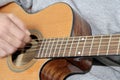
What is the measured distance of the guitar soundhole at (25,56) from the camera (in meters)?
1.11

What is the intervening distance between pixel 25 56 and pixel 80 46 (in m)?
0.26

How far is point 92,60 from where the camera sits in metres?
1.10

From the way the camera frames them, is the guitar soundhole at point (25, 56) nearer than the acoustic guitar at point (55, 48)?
No

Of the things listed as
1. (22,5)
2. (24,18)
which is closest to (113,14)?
(24,18)

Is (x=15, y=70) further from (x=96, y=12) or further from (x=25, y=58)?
(x=96, y=12)

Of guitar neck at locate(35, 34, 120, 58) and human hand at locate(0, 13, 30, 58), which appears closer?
guitar neck at locate(35, 34, 120, 58)

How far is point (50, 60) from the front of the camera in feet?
3.41

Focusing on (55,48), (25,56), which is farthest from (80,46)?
(25,56)

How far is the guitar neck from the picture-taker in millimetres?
892

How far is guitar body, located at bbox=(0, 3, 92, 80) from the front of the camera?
41.4 inches

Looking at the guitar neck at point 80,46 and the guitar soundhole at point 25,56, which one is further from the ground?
the guitar neck at point 80,46

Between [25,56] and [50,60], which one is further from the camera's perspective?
[25,56]

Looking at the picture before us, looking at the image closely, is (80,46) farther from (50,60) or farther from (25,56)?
(25,56)

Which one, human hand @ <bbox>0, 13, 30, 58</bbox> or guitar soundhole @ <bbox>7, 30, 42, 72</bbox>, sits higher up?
human hand @ <bbox>0, 13, 30, 58</bbox>
